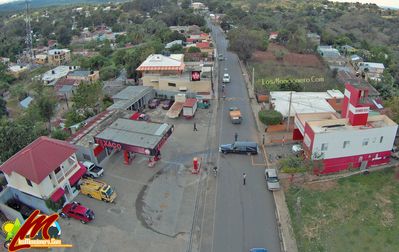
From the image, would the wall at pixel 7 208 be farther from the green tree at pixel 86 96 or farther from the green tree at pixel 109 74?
the green tree at pixel 109 74

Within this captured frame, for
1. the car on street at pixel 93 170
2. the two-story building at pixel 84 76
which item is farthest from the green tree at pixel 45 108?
the two-story building at pixel 84 76

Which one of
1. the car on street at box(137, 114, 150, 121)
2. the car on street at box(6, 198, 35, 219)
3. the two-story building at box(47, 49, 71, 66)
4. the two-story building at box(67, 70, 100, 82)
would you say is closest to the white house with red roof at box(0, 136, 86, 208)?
the car on street at box(6, 198, 35, 219)

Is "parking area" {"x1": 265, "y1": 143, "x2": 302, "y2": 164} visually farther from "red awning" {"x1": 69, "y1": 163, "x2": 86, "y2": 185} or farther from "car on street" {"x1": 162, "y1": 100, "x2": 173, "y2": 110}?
"red awning" {"x1": 69, "y1": 163, "x2": 86, "y2": 185}

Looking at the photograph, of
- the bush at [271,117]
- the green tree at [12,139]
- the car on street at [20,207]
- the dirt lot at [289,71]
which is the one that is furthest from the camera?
the dirt lot at [289,71]

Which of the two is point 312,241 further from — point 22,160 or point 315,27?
point 315,27

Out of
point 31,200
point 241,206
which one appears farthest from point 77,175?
point 241,206

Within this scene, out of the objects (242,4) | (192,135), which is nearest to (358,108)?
(192,135)
